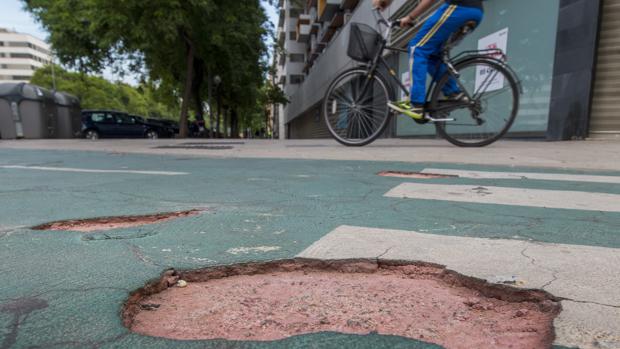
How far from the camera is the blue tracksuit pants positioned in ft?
14.5

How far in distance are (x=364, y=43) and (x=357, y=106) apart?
85cm

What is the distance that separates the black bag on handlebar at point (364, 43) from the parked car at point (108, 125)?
18.7 meters

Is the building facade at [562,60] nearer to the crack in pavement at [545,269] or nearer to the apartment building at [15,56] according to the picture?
the crack in pavement at [545,269]

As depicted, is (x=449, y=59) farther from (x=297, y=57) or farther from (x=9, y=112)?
(x=297, y=57)

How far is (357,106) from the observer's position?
563cm

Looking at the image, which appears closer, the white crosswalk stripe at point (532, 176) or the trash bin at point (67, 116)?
the white crosswalk stripe at point (532, 176)

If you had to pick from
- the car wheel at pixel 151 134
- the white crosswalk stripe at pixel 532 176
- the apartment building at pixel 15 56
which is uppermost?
the apartment building at pixel 15 56

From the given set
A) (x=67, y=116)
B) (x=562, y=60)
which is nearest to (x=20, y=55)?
(x=67, y=116)

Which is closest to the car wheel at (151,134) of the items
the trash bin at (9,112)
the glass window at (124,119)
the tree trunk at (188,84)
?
the glass window at (124,119)

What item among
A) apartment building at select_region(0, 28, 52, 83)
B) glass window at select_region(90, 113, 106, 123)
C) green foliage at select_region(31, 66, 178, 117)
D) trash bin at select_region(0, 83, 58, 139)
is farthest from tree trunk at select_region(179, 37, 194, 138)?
apartment building at select_region(0, 28, 52, 83)

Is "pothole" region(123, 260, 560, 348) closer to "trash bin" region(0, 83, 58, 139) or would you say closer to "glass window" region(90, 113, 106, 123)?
"trash bin" region(0, 83, 58, 139)

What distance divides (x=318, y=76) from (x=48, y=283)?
2527 centimetres

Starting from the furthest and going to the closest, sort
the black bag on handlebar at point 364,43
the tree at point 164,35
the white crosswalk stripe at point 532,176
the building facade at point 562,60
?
the tree at point 164,35, the building facade at point 562,60, the black bag on handlebar at point 364,43, the white crosswalk stripe at point 532,176

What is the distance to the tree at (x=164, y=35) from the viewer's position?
1226 centimetres
